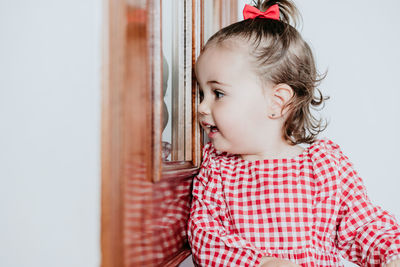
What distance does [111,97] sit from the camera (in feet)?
1.67

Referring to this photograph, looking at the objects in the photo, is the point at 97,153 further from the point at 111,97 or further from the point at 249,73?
the point at 249,73

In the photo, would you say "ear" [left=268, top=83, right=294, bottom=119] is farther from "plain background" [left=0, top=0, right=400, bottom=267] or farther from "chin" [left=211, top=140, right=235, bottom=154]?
"plain background" [left=0, top=0, right=400, bottom=267]

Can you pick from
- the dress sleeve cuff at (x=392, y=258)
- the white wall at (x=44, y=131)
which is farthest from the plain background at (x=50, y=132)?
the dress sleeve cuff at (x=392, y=258)

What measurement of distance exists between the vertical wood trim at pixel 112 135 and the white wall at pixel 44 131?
40 millimetres

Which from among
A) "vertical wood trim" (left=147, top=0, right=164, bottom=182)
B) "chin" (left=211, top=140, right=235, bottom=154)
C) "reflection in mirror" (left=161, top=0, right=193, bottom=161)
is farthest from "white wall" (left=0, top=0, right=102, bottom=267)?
"chin" (left=211, top=140, right=235, bottom=154)

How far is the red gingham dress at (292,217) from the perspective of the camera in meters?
0.91

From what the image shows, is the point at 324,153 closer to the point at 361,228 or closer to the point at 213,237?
the point at 361,228

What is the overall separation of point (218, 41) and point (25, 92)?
0.68 meters

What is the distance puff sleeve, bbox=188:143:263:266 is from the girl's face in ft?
0.33

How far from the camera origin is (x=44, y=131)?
43 cm

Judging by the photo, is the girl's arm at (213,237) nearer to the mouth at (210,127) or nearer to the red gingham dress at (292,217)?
the red gingham dress at (292,217)

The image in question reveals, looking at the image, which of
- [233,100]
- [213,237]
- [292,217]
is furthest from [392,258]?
[233,100]

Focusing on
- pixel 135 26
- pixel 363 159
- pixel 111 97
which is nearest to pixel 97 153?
pixel 111 97

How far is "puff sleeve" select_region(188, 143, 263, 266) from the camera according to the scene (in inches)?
35.4
